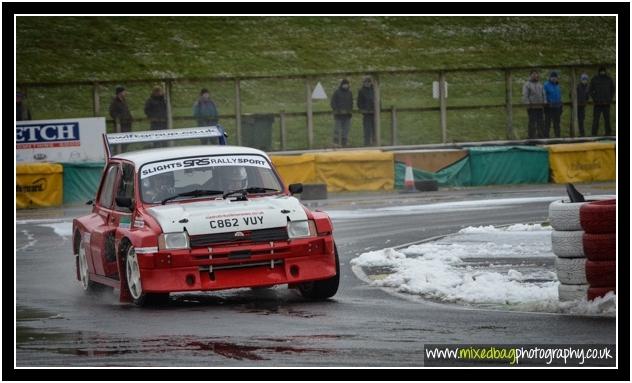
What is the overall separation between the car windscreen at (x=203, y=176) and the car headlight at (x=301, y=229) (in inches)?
45.8

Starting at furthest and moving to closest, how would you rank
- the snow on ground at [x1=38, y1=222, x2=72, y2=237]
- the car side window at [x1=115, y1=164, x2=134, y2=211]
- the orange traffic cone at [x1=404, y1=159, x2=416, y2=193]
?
the orange traffic cone at [x1=404, y1=159, x2=416, y2=193] → the snow on ground at [x1=38, y1=222, x2=72, y2=237] → the car side window at [x1=115, y1=164, x2=134, y2=211]

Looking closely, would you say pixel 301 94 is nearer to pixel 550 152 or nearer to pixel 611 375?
pixel 550 152

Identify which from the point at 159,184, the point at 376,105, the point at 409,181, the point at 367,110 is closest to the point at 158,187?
the point at 159,184

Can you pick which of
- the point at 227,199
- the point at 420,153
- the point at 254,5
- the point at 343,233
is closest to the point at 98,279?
the point at 227,199

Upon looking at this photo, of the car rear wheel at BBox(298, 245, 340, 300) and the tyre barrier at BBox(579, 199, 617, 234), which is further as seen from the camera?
the car rear wheel at BBox(298, 245, 340, 300)

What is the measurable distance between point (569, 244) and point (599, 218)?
38 centimetres

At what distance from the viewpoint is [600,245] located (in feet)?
37.1

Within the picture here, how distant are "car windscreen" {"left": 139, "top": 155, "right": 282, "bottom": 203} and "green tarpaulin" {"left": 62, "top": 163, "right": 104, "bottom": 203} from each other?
14138 millimetres

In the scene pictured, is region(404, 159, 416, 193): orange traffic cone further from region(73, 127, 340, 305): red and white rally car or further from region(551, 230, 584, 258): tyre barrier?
region(551, 230, 584, 258): tyre barrier

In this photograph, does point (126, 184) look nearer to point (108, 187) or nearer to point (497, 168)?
point (108, 187)

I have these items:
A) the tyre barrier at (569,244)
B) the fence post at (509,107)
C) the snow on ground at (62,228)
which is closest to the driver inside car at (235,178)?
the tyre barrier at (569,244)

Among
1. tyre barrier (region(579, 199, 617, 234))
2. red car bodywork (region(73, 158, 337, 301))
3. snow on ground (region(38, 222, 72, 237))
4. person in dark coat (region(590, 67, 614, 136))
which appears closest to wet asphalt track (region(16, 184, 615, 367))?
red car bodywork (region(73, 158, 337, 301))

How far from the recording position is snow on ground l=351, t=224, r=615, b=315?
12484 millimetres

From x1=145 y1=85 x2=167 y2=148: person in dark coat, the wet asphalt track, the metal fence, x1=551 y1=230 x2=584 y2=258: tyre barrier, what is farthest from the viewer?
the metal fence
